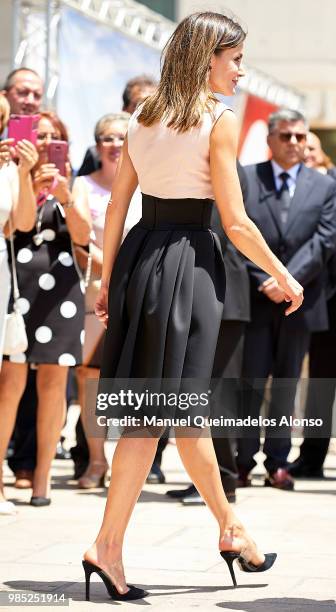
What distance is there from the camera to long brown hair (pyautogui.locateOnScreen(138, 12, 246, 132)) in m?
4.03

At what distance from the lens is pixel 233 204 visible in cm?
404

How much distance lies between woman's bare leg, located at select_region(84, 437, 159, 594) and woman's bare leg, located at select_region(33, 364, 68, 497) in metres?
2.12

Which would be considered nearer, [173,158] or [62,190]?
[173,158]

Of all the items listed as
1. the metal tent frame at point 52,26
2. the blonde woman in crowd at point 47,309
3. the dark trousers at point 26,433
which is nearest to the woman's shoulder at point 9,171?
the blonde woman in crowd at point 47,309

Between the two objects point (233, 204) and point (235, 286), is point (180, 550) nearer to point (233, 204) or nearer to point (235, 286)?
point (233, 204)

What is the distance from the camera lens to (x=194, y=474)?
4074mm

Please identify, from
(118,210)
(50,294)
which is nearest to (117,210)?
(118,210)

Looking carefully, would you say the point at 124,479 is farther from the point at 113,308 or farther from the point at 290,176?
the point at 290,176

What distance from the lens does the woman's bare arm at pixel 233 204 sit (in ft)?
13.1

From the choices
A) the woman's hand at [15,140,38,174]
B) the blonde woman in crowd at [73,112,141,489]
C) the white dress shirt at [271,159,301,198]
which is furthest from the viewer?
the white dress shirt at [271,159,301,198]

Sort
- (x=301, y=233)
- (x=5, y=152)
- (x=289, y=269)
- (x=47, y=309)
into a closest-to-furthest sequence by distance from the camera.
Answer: (x=5, y=152) < (x=47, y=309) < (x=289, y=269) < (x=301, y=233)

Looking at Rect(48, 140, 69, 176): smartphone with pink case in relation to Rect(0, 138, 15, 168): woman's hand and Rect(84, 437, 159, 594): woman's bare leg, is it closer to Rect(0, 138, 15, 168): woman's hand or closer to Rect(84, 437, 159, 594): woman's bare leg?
Rect(0, 138, 15, 168): woman's hand

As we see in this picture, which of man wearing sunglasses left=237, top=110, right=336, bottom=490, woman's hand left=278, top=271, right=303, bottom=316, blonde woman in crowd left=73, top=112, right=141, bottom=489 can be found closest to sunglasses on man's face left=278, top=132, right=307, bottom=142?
man wearing sunglasses left=237, top=110, right=336, bottom=490

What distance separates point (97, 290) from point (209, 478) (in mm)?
2664
